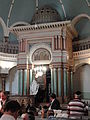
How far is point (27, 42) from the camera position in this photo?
674 inches

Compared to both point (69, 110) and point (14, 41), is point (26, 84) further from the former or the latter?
point (69, 110)

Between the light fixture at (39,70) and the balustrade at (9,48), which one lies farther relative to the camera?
the balustrade at (9,48)

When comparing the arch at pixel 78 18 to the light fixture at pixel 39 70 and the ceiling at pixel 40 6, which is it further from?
the light fixture at pixel 39 70

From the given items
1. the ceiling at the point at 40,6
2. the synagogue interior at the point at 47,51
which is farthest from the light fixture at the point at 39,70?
the ceiling at the point at 40,6

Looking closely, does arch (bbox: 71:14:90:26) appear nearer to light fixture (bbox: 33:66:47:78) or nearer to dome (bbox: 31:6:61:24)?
dome (bbox: 31:6:61:24)

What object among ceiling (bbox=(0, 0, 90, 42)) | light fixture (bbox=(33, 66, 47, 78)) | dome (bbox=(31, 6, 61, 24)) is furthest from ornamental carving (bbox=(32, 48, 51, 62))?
ceiling (bbox=(0, 0, 90, 42))

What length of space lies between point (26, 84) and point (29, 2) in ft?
25.5

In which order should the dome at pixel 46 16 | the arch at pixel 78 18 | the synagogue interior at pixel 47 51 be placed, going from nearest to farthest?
the synagogue interior at pixel 47 51 → the dome at pixel 46 16 → the arch at pixel 78 18

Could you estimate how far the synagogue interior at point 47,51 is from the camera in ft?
52.2

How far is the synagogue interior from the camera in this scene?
52.2 feet

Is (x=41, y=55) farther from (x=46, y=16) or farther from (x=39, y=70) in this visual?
(x=46, y=16)

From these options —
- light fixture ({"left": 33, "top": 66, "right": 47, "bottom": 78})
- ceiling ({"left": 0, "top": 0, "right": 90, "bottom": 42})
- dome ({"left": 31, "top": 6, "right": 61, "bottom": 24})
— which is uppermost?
ceiling ({"left": 0, "top": 0, "right": 90, "bottom": 42})

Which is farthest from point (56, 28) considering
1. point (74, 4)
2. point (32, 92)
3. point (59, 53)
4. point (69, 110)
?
point (69, 110)

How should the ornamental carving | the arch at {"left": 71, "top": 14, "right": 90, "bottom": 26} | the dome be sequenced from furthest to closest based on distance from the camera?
the arch at {"left": 71, "top": 14, "right": 90, "bottom": 26}
the dome
the ornamental carving
